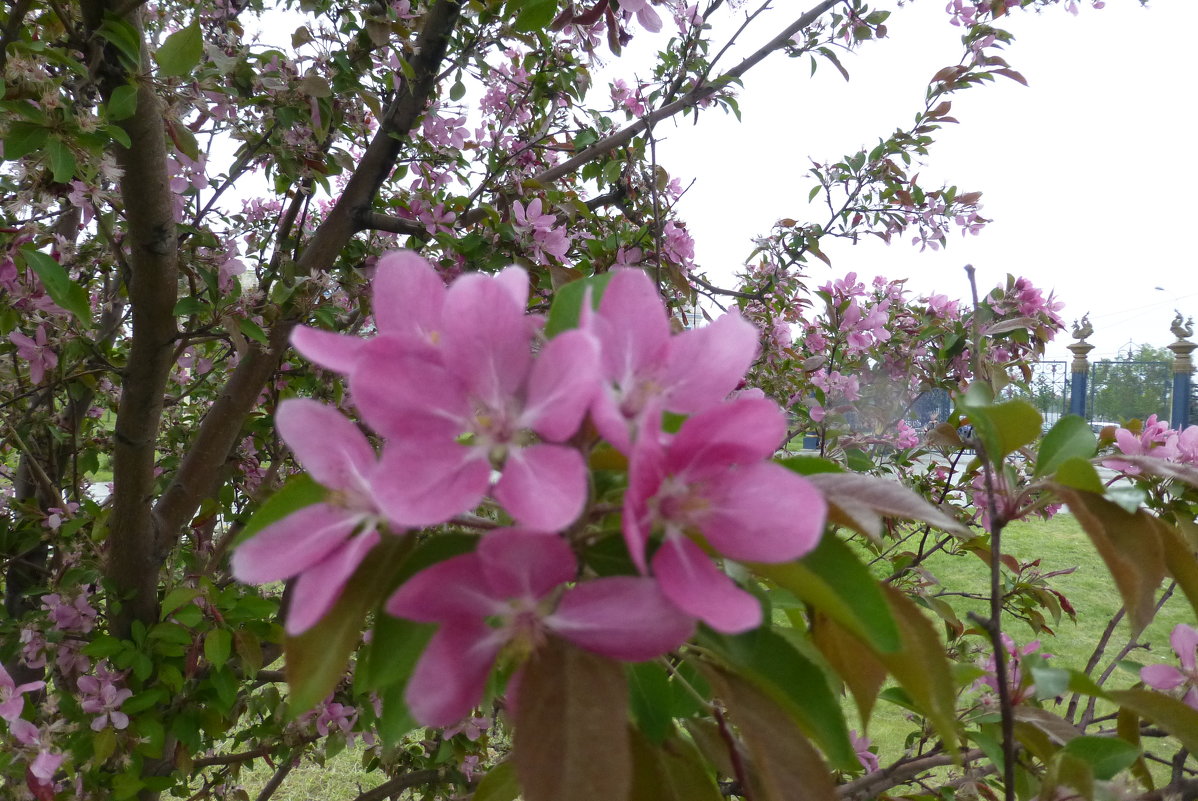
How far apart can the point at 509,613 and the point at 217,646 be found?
1.00 metres

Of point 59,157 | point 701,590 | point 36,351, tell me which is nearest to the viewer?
point 701,590

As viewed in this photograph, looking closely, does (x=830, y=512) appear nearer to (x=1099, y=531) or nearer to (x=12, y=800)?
(x=1099, y=531)

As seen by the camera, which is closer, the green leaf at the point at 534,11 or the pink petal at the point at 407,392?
the pink petal at the point at 407,392

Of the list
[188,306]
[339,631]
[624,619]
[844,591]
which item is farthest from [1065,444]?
[188,306]

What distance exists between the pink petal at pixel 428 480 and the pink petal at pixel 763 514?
11 centimetres

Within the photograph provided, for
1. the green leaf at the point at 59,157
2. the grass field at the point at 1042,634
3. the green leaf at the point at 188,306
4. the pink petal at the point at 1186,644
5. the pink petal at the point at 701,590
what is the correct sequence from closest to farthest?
the pink petal at the point at 701,590 → the pink petal at the point at 1186,644 → the green leaf at the point at 59,157 → the green leaf at the point at 188,306 → the grass field at the point at 1042,634

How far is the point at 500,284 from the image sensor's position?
368 mm

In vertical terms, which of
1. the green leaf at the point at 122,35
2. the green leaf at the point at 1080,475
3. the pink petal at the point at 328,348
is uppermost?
the green leaf at the point at 122,35

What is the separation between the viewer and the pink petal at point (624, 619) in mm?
326

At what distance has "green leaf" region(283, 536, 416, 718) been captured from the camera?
0.35m

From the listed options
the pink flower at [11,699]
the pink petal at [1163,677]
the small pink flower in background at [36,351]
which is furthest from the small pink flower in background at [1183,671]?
the small pink flower in background at [36,351]

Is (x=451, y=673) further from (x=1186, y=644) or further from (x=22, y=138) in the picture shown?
(x=22, y=138)

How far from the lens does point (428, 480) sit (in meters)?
0.33

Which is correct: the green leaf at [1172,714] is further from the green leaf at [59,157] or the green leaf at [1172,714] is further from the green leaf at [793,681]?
the green leaf at [59,157]
